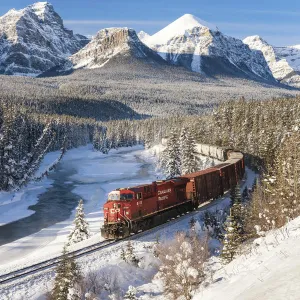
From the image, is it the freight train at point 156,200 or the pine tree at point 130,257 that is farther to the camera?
the freight train at point 156,200

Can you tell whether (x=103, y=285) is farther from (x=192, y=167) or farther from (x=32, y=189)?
(x=32, y=189)

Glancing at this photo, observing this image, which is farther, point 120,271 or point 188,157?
point 188,157

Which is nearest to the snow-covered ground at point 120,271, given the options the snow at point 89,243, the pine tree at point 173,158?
the snow at point 89,243

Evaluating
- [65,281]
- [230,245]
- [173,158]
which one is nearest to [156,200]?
[230,245]

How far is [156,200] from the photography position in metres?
38.2

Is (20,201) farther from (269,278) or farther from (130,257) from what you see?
(269,278)

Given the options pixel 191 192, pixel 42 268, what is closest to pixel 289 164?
pixel 191 192

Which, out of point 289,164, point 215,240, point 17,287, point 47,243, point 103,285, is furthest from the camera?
point 47,243

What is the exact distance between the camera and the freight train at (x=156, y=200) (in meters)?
34.6

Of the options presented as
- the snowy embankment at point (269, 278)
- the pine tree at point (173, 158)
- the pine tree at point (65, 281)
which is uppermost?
the snowy embankment at point (269, 278)

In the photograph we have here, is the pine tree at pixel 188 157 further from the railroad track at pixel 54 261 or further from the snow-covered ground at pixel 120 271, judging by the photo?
the snow-covered ground at pixel 120 271

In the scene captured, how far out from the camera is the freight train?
3456 centimetres

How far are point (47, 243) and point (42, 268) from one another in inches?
664

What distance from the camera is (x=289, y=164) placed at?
41.6m
